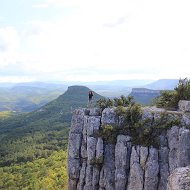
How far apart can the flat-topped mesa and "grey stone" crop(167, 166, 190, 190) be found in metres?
16.4

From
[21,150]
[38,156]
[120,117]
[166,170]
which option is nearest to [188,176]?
[166,170]

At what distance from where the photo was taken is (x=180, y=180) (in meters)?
19.2

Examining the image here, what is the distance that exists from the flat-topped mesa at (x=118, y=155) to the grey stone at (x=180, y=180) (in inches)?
647

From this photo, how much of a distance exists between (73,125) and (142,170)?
1022 centimetres

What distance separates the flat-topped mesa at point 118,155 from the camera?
36.8m

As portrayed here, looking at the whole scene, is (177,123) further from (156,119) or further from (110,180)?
(110,180)

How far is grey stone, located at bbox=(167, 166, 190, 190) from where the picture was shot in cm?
1869

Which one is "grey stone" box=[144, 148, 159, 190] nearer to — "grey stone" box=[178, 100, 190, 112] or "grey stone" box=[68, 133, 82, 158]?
"grey stone" box=[178, 100, 190, 112]

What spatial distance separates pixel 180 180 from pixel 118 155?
19.6 metres

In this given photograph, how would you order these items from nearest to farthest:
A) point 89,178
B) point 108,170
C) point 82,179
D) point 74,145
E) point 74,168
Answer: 1. point 108,170
2. point 89,178
3. point 82,179
4. point 74,168
5. point 74,145

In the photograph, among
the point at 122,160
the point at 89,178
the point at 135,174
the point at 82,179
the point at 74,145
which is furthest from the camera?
the point at 74,145

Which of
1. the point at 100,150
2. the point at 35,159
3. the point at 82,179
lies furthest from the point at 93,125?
the point at 35,159

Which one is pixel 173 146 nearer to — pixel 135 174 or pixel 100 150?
pixel 135 174

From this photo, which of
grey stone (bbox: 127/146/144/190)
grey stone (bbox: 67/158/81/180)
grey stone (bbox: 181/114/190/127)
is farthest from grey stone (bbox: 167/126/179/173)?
grey stone (bbox: 67/158/81/180)
